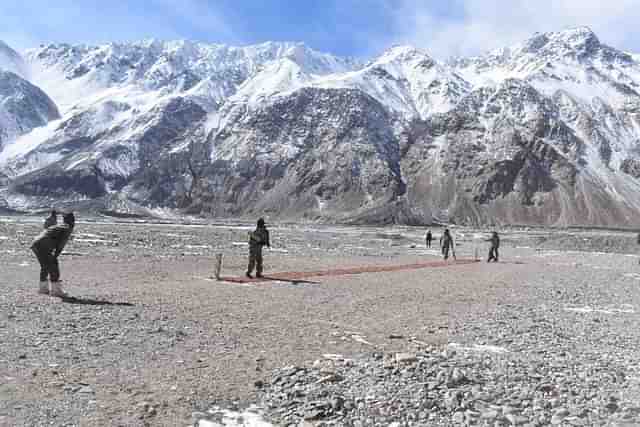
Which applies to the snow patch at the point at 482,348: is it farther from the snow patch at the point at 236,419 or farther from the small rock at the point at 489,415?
the snow patch at the point at 236,419

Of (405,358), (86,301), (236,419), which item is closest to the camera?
(236,419)

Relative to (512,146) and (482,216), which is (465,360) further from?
(512,146)

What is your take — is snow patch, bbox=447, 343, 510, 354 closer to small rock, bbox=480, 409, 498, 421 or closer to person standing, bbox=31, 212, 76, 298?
small rock, bbox=480, 409, 498, 421

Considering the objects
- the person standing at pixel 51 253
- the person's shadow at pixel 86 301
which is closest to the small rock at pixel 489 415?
the person's shadow at pixel 86 301

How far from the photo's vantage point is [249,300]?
1553cm

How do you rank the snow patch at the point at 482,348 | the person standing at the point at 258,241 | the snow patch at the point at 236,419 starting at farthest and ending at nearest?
the person standing at the point at 258,241
the snow patch at the point at 482,348
the snow patch at the point at 236,419

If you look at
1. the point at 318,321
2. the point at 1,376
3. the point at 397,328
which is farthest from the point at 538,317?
the point at 1,376

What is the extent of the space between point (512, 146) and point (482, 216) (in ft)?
106

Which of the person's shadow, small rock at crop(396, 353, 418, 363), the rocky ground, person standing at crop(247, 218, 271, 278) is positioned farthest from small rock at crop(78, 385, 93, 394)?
person standing at crop(247, 218, 271, 278)

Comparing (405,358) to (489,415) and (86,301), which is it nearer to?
(489,415)

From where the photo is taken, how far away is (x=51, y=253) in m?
14.7

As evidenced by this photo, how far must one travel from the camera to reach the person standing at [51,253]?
14266 millimetres

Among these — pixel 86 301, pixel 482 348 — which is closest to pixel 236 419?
pixel 482 348

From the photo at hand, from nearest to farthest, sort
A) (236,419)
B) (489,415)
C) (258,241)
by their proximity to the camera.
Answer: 1. (236,419)
2. (489,415)
3. (258,241)
